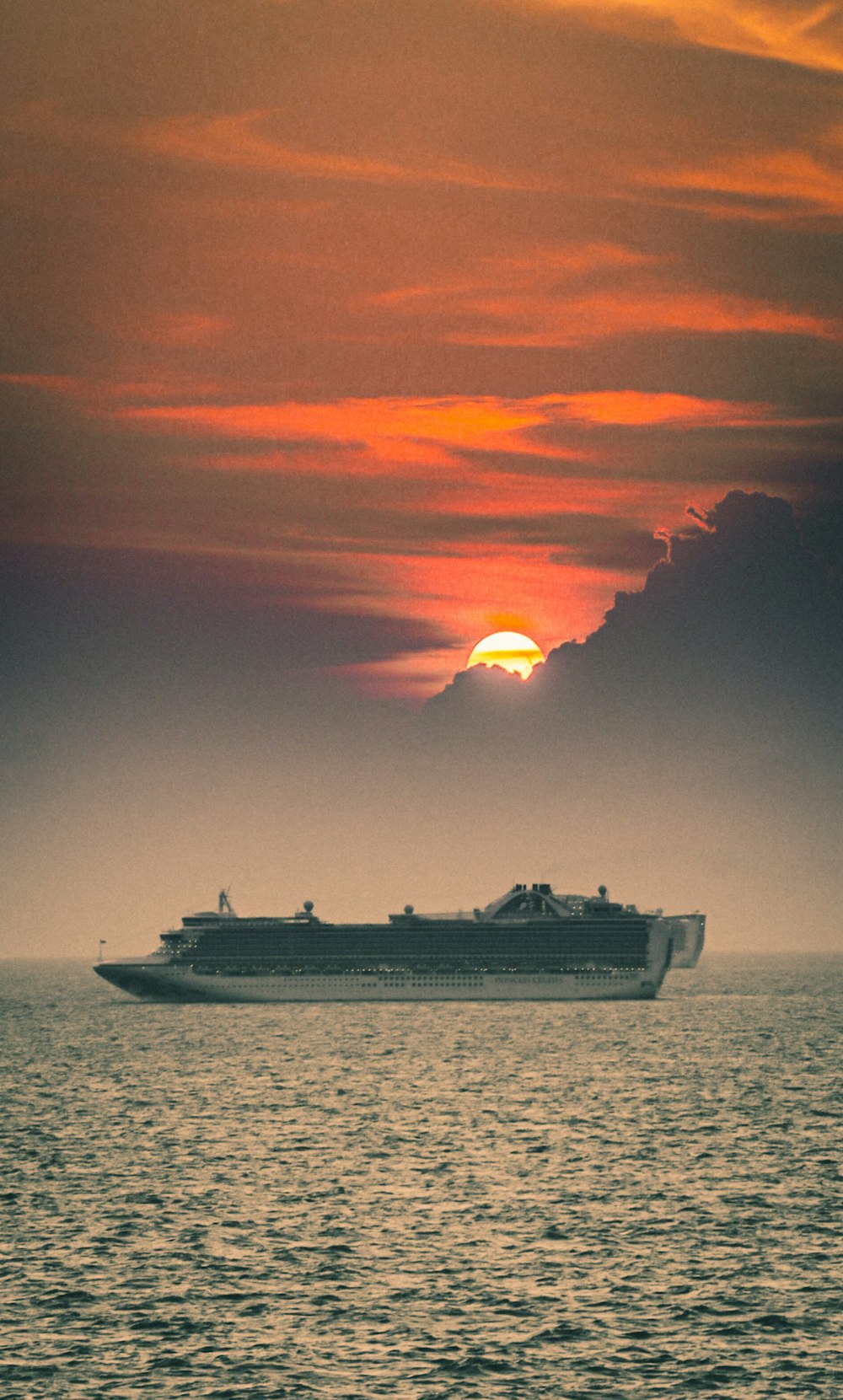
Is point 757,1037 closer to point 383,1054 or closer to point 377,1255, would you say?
point 383,1054

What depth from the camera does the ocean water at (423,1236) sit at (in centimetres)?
4444

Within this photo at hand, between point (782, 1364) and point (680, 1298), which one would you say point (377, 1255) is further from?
point (782, 1364)

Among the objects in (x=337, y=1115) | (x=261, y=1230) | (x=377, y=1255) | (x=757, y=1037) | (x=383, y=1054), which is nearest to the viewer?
(x=377, y=1255)

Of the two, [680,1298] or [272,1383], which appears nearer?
[272,1383]

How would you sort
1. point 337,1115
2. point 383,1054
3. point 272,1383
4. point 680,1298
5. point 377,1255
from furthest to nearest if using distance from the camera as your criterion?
point 383,1054 → point 337,1115 → point 377,1255 → point 680,1298 → point 272,1383

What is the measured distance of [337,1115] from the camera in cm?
9912

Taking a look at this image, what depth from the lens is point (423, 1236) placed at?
61688 millimetres

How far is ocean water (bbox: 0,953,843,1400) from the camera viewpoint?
44.4m

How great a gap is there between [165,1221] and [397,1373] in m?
23.2

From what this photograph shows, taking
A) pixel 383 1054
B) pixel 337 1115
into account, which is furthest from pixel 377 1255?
pixel 383 1054

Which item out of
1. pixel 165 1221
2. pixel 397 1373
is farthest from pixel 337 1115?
Answer: pixel 397 1373

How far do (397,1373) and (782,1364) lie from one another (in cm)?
935

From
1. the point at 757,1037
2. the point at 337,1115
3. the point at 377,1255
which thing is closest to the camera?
the point at 377,1255

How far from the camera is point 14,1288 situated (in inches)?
2115
